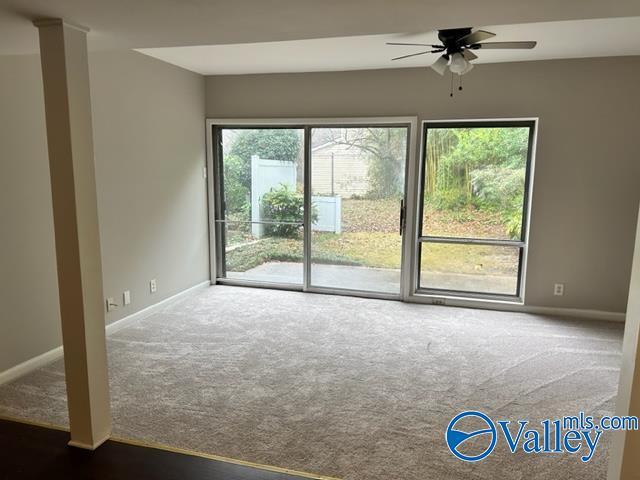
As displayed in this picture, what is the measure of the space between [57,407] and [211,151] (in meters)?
3.39

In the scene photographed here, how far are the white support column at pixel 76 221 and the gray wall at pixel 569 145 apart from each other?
3304 mm

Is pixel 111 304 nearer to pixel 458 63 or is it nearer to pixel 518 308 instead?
pixel 458 63

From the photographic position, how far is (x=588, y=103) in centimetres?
423

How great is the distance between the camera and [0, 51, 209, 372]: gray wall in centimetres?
302

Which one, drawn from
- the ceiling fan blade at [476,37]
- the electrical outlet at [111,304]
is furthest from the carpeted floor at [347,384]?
the ceiling fan blade at [476,37]

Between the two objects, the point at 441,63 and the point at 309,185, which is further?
the point at 309,185

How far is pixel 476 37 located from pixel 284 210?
297 centimetres

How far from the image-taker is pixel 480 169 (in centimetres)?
470

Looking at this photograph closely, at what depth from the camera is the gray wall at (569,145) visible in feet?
13.8

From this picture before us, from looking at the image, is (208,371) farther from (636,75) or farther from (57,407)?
(636,75)

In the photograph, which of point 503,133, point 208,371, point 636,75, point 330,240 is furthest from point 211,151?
point 636,75

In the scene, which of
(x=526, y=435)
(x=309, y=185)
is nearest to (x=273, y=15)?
(x=526, y=435)

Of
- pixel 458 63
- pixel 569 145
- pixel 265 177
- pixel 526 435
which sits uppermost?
pixel 458 63

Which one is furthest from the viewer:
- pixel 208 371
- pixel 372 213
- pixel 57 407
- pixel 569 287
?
pixel 372 213
